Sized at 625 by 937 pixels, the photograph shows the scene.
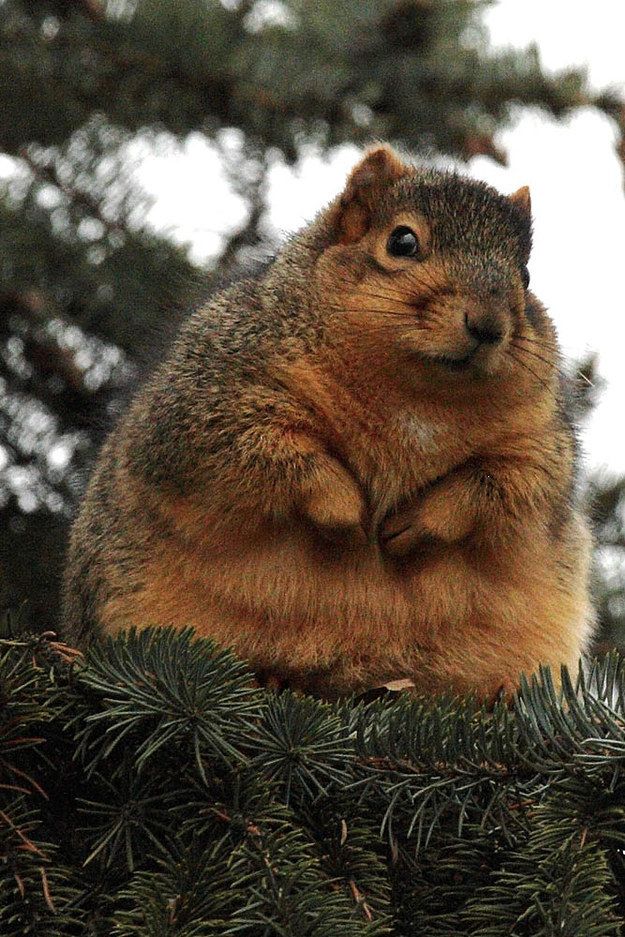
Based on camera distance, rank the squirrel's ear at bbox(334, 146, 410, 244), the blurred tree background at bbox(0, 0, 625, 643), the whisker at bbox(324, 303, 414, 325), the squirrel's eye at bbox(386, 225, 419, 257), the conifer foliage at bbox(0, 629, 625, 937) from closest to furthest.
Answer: the conifer foliage at bbox(0, 629, 625, 937)
the whisker at bbox(324, 303, 414, 325)
the squirrel's eye at bbox(386, 225, 419, 257)
the squirrel's ear at bbox(334, 146, 410, 244)
the blurred tree background at bbox(0, 0, 625, 643)

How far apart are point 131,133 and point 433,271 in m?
1.06

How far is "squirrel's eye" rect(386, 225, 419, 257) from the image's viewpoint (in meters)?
2.36

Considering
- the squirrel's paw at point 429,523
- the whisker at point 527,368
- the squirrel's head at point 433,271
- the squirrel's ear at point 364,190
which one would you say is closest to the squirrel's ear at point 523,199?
the squirrel's head at point 433,271

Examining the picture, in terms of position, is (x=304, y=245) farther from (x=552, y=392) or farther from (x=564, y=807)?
(x=564, y=807)

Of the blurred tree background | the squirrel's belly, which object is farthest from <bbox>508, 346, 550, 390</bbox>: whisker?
the blurred tree background

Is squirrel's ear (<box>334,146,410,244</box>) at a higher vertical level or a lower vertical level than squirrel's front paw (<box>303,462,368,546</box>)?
higher

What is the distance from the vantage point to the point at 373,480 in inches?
88.7

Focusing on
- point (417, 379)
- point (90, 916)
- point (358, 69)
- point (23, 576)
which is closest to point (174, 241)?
point (358, 69)

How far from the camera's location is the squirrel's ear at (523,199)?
2.54 m

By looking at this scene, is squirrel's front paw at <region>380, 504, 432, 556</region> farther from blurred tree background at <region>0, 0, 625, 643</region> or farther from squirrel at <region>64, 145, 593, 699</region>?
blurred tree background at <region>0, 0, 625, 643</region>

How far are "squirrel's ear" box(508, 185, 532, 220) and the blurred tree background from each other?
1.27 ft

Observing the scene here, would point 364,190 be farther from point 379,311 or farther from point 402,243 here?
point 379,311

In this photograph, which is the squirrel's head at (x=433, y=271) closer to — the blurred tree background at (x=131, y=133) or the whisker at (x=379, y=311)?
the whisker at (x=379, y=311)

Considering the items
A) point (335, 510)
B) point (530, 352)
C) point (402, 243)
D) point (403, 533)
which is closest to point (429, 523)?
point (403, 533)
